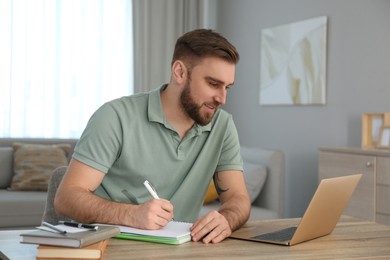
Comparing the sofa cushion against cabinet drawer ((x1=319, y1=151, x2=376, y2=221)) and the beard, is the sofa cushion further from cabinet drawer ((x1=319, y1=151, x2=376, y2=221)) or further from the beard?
the beard

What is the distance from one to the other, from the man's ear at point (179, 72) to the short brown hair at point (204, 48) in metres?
0.02

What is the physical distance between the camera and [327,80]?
4.80m

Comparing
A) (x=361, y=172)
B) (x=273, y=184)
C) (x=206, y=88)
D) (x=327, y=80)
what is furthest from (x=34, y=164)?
(x=206, y=88)

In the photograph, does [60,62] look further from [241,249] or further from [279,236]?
[241,249]

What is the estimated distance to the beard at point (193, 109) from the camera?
Answer: 207 cm

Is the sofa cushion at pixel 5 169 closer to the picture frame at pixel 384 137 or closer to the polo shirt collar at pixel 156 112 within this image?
the picture frame at pixel 384 137

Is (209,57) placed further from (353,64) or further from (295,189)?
(295,189)

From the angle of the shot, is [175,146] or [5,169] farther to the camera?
[5,169]

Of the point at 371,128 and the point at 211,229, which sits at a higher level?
the point at 371,128

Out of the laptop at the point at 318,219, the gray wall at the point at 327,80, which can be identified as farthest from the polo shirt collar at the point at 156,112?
the gray wall at the point at 327,80

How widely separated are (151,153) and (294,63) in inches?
128

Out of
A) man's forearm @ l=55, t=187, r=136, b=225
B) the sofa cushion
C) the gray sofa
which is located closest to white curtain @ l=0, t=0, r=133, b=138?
the sofa cushion

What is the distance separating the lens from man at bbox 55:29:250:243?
6.33 feet

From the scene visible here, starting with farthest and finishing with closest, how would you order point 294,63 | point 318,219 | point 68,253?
point 294,63 < point 318,219 < point 68,253
